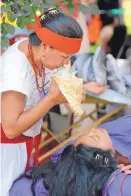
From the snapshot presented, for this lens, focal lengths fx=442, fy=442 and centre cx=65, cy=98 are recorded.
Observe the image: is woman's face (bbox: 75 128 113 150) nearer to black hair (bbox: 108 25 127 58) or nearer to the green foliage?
the green foliage

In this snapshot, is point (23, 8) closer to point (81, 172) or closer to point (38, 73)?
point (38, 73)

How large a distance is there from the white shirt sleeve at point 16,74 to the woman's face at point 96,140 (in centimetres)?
36

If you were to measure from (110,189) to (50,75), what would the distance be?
57 centimetres

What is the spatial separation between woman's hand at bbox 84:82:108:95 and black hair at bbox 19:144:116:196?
0.85m

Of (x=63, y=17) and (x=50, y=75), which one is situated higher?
(x=63, y=17)

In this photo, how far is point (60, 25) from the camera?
1769mm

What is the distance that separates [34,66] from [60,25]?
21 cm

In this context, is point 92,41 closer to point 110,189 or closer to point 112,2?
point 112,2

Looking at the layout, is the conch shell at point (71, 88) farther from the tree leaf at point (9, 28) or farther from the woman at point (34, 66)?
the tree leaf at point (9, 28)

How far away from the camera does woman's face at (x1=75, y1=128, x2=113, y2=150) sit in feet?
6.53

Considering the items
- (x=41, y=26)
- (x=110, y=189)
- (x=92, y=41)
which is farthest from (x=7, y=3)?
(x=92, y=41)

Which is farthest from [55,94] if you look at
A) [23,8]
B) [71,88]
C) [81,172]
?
[23,8]

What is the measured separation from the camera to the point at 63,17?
179 centimetres

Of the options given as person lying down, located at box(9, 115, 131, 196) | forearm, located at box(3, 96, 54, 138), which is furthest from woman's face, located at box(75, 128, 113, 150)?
forearm, located at box(3, 96, 54, 138)
